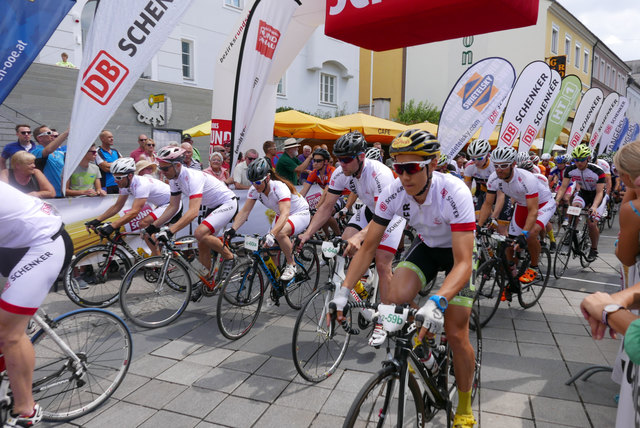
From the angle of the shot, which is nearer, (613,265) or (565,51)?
(613,265)

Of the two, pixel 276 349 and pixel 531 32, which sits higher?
pixel 531 32

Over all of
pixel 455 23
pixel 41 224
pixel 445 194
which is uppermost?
pixel 455 23

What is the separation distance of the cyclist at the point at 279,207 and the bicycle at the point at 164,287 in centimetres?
67

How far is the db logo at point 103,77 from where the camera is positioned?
16.8 feet

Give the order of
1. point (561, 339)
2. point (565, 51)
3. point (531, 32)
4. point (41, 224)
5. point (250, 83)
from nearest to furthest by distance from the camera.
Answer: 1. point (41, 224)
2. point (561, 339)
3. point (250, 83)
4. point (531, 32)
5. point (565, 51)

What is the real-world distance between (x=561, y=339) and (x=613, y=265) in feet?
14.7

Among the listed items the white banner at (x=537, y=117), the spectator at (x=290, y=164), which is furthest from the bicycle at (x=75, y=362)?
the white banner at (x=537, y=117)

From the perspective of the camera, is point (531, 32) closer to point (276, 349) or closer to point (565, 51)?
point (565, 51)

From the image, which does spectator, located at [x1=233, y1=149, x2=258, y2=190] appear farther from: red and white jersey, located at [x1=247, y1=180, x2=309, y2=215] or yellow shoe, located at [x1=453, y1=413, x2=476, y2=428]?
yellow shoe, located at [x1=453, y1=413, x2=476, y2=428]

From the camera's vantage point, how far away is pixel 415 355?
2426mm

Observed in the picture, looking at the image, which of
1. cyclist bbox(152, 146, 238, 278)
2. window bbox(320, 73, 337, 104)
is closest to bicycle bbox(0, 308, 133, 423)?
cyclist bbox(152, 146, 238, 278)

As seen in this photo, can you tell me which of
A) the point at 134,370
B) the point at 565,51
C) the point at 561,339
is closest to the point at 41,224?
the point at 134,370

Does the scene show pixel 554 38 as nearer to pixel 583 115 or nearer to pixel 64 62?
pixel 583 115

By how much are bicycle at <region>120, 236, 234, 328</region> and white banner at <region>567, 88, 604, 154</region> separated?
1289 centimetres
